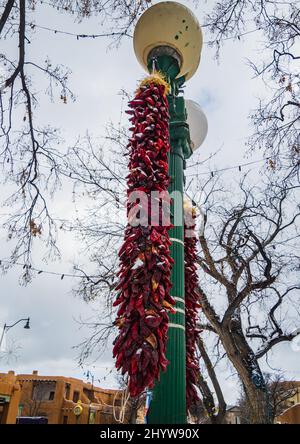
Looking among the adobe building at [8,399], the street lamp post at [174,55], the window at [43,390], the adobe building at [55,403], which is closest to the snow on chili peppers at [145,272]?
the street lamp post at [174,55]

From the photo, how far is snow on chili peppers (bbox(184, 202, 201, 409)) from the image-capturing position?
3396 mm

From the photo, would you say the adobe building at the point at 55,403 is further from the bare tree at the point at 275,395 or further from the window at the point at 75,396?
the bare tree at the point at 275,395

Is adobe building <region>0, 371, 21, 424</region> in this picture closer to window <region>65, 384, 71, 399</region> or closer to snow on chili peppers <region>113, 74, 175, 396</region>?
snow on chili peppers <region>113, 74, 175, 396</region>

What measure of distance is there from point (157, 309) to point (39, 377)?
38060mm

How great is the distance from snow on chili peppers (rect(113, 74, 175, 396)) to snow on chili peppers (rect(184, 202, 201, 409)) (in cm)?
105

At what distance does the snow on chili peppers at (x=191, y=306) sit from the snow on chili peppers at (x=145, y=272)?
3.44 feet

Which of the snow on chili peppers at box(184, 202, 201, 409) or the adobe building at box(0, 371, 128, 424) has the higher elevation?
the adobe building at box(0, 371, 128, 424)

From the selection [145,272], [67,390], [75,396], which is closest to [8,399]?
[145,272]

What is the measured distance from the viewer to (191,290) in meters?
3.98

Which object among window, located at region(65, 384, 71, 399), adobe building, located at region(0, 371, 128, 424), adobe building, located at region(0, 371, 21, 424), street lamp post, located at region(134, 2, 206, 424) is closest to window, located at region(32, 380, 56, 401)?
adobe building, located at region(0, 371, 128, 424)

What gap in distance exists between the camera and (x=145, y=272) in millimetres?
2678

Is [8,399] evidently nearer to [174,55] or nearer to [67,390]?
[174,55]

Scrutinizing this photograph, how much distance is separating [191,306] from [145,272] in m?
1.44
